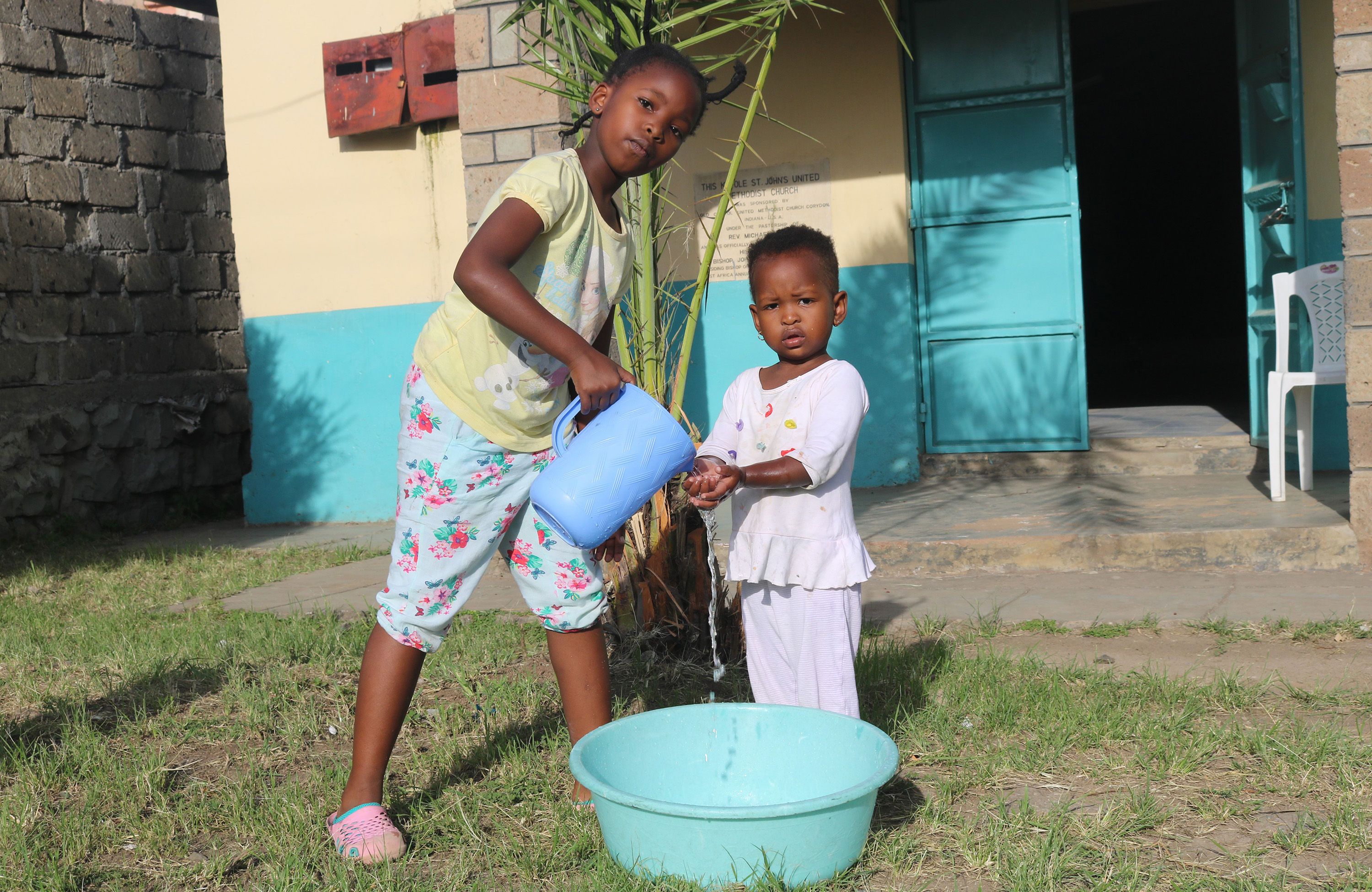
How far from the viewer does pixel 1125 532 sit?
4129 millimetres

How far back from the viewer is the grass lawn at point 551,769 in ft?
6.34

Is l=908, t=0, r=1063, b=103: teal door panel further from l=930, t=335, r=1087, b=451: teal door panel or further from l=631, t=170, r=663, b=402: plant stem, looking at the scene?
l=631, t=170, r=663, b=402: plant stem

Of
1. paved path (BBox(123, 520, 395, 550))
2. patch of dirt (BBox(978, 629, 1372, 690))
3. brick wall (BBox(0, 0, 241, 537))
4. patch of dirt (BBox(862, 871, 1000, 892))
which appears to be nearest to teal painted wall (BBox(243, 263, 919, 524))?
paved path (BBox(123, 520, 395, 550))

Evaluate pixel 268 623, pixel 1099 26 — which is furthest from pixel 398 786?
pixel 1099 26

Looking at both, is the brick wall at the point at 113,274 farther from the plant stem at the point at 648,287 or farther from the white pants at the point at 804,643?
the white pants at the point at 804,643

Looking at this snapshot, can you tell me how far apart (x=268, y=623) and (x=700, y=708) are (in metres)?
2.18

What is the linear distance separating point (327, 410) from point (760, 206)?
284 cm

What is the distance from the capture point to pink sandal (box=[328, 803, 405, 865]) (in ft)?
6.53

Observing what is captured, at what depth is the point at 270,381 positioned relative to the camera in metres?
6.62

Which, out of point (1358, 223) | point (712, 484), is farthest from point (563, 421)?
point (1358, 223)

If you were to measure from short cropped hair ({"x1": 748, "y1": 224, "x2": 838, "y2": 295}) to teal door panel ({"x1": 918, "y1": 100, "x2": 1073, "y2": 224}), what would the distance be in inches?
151

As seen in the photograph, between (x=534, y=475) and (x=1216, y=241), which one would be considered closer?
(x=534, y=475)

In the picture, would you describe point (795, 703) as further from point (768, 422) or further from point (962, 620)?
point (962, 620)

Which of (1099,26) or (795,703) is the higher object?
(1099,26)
